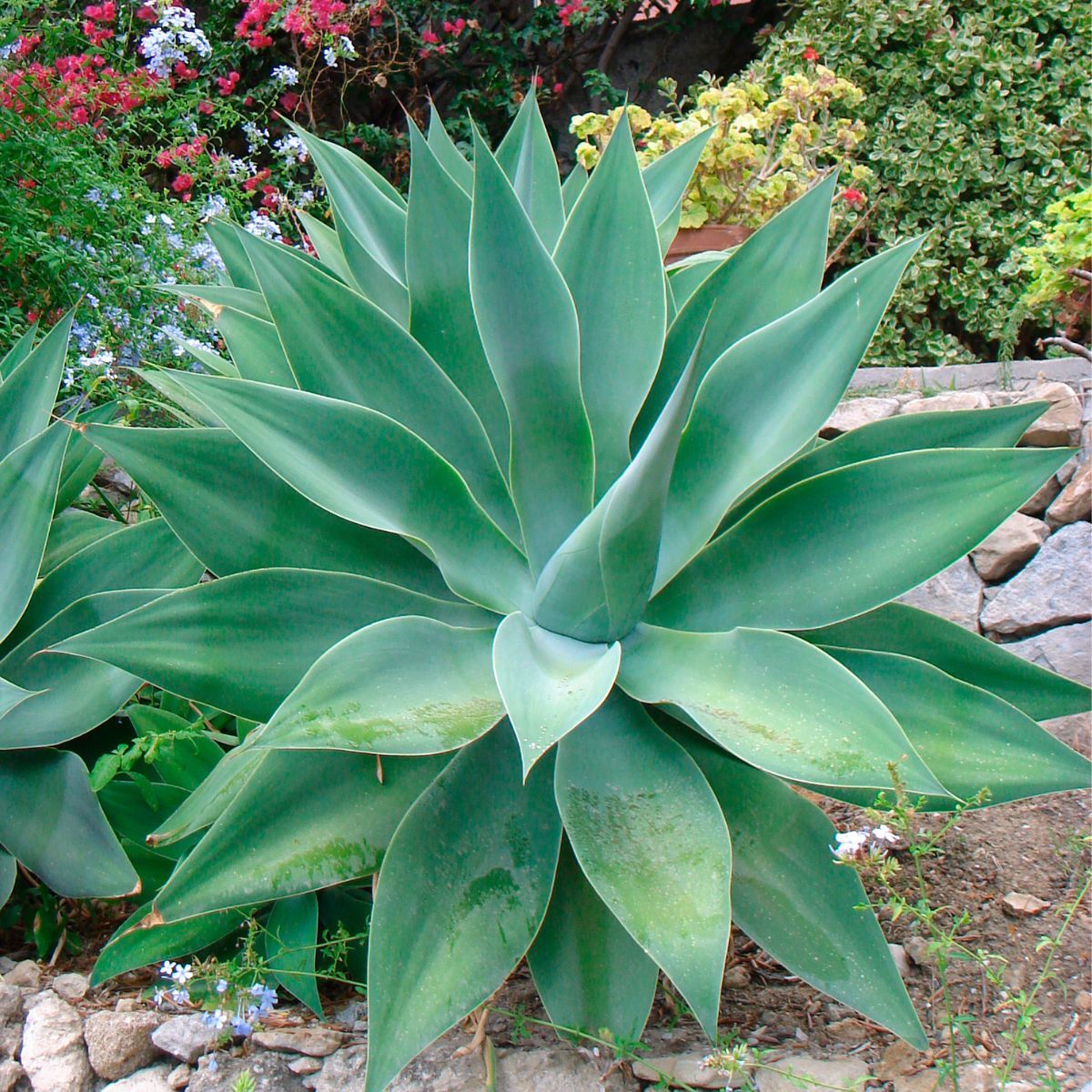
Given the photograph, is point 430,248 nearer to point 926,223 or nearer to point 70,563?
point 70,563

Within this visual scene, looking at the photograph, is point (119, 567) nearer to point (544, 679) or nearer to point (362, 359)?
point (362, 359)

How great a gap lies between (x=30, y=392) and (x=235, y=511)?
0.61 metres

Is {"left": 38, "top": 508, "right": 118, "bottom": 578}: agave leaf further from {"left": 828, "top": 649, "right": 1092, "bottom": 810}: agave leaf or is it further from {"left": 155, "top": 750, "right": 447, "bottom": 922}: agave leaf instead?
{"left": 828, "top": 649, "right": 1092, "bottom": 810}: agave leaf

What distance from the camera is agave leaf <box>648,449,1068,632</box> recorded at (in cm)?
111

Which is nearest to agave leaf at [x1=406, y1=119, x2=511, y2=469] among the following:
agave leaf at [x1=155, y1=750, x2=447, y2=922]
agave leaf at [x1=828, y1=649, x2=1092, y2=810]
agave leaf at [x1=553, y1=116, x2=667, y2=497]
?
agave leaf at [x1=553, y1=116, x2=667, y2=497]

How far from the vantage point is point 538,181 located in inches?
64.1

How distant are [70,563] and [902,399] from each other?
87.0 inches

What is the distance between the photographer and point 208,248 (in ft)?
10.1

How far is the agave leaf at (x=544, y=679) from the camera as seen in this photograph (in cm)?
90

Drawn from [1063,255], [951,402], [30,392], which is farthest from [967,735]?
[1063,255]

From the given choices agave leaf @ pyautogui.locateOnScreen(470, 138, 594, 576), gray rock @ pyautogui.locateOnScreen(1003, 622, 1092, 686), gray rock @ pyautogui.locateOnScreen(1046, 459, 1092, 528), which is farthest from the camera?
gray rock @ pyautogui.locateOnScreen(1046, 459, 1092, 528)

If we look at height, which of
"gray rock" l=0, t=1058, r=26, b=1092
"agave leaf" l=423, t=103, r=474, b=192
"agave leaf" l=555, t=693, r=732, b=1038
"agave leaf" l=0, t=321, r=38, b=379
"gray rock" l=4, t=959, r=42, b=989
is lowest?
"gray rock" l=4, t=959, r=42, b=989

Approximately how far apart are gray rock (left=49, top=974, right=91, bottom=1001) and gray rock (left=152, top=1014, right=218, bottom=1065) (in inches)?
6.6

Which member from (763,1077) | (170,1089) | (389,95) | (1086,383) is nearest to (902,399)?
(1086,383)
